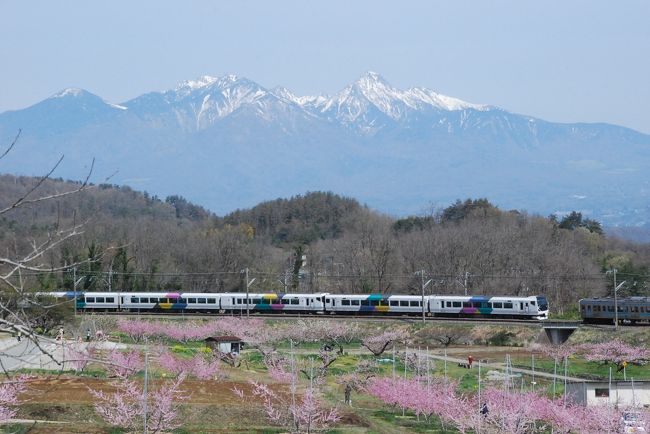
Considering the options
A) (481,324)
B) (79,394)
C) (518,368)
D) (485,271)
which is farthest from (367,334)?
(79,394)

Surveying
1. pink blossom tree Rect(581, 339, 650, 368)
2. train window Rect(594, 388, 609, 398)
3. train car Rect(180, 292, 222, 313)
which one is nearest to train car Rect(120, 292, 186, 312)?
train car Rect(180, 292, 222, 313)

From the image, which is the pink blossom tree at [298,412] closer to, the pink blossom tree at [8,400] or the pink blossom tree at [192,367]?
the pink blossom tree at [192,367]

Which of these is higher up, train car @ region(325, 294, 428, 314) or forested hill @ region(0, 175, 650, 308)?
forested hill @ region(0, 175, 650, 308)

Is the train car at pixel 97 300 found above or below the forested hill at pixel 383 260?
below

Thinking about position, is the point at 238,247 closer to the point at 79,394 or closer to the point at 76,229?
the point at 79,394

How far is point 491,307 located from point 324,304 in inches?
410

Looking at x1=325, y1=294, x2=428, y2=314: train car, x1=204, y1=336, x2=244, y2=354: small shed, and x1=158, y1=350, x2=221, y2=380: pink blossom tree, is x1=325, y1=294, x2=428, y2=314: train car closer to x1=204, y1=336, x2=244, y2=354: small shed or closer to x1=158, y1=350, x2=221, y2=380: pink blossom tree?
x1=204, y1=336, x2=244, y2=354: small shed

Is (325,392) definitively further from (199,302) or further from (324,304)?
(199,302)

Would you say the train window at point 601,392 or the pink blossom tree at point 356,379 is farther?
the pink blossom tree at point 356,379

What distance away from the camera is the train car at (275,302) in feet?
194

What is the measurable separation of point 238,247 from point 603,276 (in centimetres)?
3140

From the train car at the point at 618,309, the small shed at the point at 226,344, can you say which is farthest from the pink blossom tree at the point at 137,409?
the train car at the point at 618,309

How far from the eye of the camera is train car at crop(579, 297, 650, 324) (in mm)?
50938

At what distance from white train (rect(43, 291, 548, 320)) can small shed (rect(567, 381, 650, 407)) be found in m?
24.0
